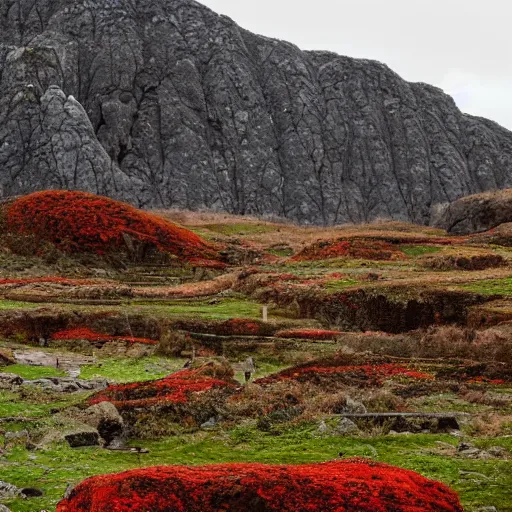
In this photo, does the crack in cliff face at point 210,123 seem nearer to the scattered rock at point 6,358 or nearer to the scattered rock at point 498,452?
the scattered rock at point 6,358

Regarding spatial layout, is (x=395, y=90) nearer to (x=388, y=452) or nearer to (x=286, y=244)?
(x=286, y=244)

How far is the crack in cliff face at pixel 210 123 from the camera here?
116938 millimetres

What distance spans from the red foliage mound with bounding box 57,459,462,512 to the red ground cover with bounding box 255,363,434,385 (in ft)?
46.7

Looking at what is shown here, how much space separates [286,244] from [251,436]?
65.5 m

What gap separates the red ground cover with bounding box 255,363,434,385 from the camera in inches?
1041

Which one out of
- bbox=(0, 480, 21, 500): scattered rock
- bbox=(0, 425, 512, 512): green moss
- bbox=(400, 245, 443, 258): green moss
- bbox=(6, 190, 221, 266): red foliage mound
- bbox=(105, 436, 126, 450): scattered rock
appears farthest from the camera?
bbox=(400, 245, 443, 258): green moss

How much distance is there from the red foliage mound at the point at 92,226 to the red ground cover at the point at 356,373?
127 ft

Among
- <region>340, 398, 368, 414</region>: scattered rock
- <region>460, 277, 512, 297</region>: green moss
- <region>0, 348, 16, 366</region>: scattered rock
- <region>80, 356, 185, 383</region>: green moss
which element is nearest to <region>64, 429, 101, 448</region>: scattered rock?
<region>340, 398, 368, 414</region>: scattered rock

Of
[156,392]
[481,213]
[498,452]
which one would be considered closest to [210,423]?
[156,392]

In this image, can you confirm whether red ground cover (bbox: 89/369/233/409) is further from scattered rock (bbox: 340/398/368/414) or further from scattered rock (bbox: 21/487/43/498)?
scattered rock (bbox: 21/487/43/498)

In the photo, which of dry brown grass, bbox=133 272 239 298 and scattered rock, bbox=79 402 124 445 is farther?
dry brown grass, bbox=133 272 239 298

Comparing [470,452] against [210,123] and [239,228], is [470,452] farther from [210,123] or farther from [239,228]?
[210,123]

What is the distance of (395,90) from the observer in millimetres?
158500

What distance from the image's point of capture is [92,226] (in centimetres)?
6581
